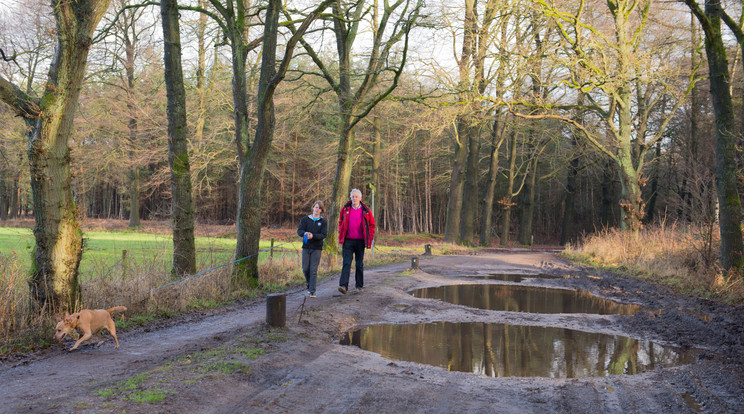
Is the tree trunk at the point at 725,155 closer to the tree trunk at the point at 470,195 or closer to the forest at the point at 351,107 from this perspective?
the forest at the point at 351,107

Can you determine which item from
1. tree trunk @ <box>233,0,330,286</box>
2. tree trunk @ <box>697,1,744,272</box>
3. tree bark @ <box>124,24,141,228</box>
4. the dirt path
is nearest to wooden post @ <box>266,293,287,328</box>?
the dirt path

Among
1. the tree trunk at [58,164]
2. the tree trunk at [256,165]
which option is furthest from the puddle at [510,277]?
the tree trunk at [58,164]

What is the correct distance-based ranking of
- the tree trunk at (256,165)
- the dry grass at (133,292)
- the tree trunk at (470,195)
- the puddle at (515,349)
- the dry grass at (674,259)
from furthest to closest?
the tree trunk at (470,195)
the tree trunk at (256,165)
the dry grass at (674,259)
the dry grass at (133,292)
the puddle at (515,349)

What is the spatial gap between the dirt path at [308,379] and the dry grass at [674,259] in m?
3.28

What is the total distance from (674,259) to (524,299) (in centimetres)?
681

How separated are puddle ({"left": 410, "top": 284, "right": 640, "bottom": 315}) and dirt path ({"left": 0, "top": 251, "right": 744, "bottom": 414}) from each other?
1.93 m

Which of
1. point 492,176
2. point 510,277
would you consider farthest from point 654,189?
point 510,277

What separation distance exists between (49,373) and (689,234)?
17.4 meters

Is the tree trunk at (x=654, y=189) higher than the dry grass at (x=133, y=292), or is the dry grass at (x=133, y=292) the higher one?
the tree trunk at (x=654, y=189)

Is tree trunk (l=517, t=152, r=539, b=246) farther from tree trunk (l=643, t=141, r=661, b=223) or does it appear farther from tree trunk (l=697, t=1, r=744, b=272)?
tree trunk (l=697, t=1, r=744, b=272)

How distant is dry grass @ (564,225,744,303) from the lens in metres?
11.8

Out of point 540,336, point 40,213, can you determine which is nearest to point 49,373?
point 40,213

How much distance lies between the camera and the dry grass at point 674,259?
11.8m

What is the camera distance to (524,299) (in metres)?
12.3
